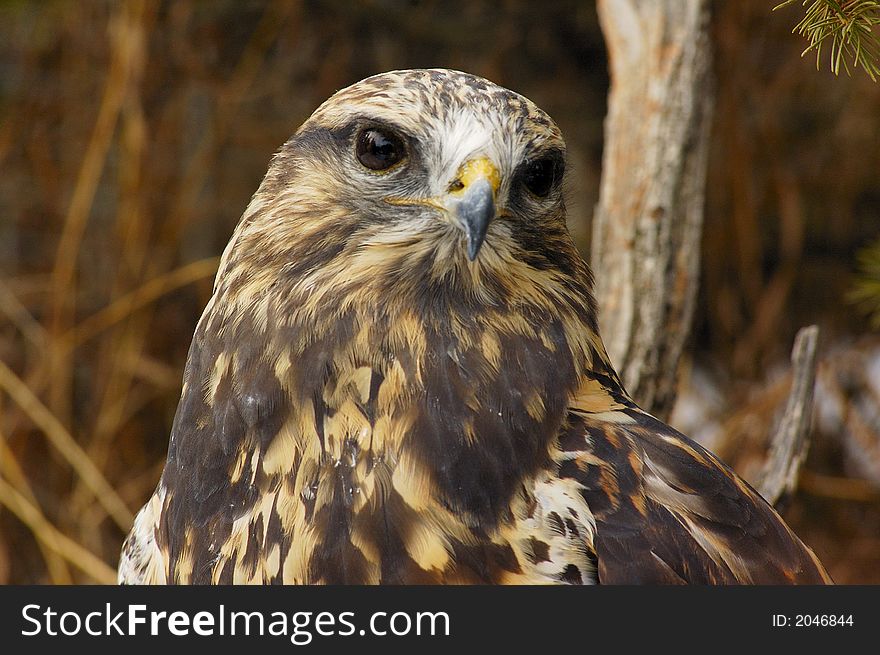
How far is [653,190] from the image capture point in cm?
289

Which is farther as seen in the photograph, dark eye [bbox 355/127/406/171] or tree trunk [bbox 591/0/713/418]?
tree trunk [bbox 591/0/713/418]

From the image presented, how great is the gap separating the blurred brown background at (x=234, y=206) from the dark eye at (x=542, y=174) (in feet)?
6.79

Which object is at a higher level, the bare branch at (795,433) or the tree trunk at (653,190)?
the tree trunk at (653,190)

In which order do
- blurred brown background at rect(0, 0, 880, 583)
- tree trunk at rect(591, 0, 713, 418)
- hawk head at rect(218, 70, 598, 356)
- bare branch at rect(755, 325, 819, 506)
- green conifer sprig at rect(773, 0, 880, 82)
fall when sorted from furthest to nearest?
1. blurred brown background at rect(0, 0, 880, 583)
2. tree trunk at rect(591, 0, 713, 418)
3. bare branch at rect(755, 325, 819, 506)
4. hawk head at rect(218, 70, 598, 356)
5. green conifer sprig at rect(773, 0, 880, 82)

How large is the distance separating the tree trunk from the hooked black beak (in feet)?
3.72

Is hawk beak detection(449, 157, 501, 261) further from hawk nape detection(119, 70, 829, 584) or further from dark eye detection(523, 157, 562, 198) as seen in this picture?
dark eye detection(523, 157, 562, 198)

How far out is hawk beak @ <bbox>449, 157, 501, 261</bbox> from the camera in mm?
1821

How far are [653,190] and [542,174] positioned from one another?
914mm

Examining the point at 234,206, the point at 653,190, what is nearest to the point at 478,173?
the point at 653,190

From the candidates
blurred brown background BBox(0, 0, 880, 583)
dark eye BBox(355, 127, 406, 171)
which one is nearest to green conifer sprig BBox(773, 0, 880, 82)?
dark eye BBox(355, 127, 406, 171)

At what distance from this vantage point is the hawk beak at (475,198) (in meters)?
1.82

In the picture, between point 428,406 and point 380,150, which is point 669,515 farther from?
point 380,150

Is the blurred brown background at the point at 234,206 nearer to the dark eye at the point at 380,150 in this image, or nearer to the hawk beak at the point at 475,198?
the dark eye at the point at 380,150

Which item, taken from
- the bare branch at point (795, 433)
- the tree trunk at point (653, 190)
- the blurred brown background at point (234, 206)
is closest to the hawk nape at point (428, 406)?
the bare branch at point (795, 433)
